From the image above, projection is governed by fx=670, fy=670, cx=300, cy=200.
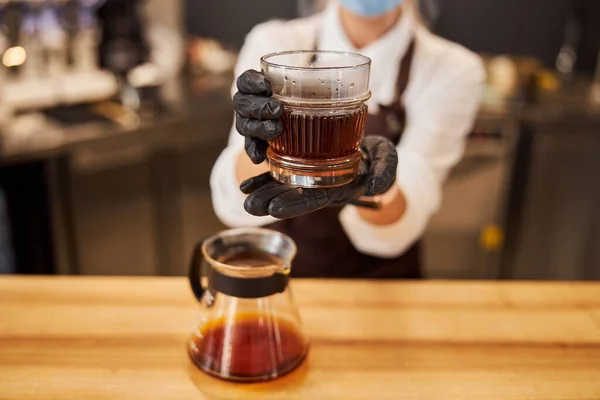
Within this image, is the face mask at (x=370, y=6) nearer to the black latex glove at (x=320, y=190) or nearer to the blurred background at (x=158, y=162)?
the black latex glove at (x=320, y=190)

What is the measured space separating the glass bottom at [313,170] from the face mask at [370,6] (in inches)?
17.0

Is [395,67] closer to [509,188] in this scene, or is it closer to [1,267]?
[509,188]

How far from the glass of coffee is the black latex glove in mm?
19

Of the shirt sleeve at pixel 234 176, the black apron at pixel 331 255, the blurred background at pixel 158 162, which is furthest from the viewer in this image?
the blurred background at pixel 158 162

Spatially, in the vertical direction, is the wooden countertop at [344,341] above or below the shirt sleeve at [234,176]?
below

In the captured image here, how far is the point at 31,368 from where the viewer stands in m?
1.04

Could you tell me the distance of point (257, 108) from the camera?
0.84m

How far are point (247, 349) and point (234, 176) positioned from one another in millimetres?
309

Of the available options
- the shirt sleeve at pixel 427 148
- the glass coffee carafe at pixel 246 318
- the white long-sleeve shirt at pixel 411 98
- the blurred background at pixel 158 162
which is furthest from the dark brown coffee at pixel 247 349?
the blurred background at pixel 158 162

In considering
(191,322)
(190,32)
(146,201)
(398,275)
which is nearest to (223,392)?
(191,322)

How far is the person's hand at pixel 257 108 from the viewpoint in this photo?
832mm

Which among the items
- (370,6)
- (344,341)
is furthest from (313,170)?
(370,6)

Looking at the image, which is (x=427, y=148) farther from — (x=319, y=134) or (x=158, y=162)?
(x=158, y=162)

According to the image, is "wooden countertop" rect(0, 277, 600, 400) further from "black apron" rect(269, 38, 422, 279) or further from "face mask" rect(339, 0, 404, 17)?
"face mask" rect(339, 0, 404, 17)
